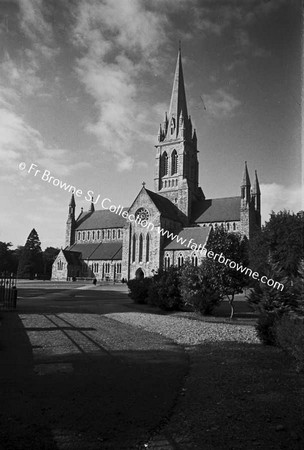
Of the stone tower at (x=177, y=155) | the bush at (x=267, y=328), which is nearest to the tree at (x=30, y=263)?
the stone tower at (x=177, y=155)

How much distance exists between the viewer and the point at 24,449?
4453 millimetres

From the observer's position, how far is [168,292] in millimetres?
22797

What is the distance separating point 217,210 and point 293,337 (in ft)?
188

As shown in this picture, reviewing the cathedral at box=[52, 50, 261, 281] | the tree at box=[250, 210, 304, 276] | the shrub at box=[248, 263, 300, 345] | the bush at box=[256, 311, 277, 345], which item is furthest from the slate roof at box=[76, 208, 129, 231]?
the bush at box=[256, 311, 277, 345]

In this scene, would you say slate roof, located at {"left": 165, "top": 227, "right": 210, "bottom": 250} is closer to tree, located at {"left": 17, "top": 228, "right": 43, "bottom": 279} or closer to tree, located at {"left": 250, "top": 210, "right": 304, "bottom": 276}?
tree, located at {"left": 250, "top": 210, "right": 304, "bottom": 276}

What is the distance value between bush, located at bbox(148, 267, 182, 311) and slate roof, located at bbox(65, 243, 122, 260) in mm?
44436

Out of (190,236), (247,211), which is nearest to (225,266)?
(190,236)

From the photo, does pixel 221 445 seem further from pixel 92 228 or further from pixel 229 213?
pixel 92 228

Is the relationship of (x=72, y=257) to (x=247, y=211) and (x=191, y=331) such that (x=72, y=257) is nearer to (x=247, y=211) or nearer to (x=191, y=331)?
(x=247, y=211)

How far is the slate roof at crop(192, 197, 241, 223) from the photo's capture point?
63.3 meters

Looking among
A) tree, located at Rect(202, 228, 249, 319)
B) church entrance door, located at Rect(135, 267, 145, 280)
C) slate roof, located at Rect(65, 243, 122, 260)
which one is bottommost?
church entrance door, located at Rect(135, 267, 145, 280)

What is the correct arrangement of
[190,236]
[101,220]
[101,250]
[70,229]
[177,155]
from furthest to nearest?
[70,229]
[101,220]
[101,250]
[177,155]
[190,236]

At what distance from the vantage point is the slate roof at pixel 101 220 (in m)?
77.0

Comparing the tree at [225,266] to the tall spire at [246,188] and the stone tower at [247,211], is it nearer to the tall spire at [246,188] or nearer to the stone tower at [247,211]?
the stone tower at [247,211]
